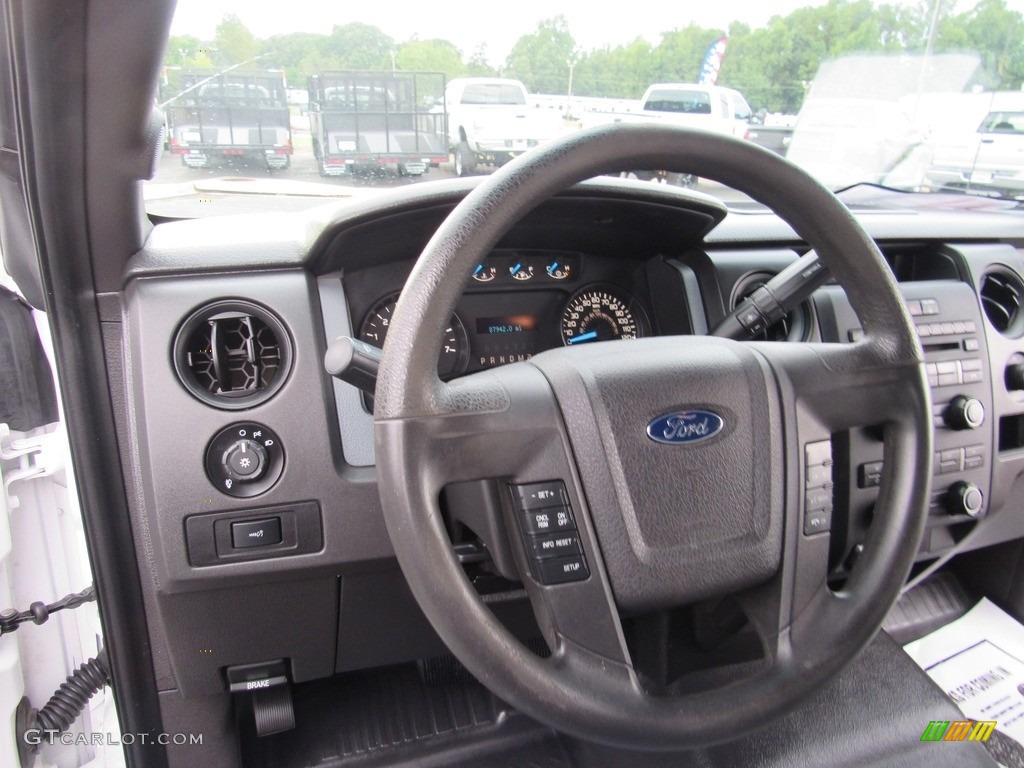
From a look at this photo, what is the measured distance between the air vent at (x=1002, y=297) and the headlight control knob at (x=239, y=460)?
5.33 feet

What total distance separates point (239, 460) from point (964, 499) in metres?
1.42

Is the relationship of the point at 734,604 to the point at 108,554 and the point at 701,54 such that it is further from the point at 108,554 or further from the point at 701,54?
the point at 701,54

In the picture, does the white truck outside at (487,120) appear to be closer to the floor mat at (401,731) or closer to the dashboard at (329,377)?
the dashboard at (329,377)

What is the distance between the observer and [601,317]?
61.6 inches

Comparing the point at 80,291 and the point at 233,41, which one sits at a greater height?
the point at 233,41

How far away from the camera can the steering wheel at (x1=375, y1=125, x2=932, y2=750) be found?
835 mm

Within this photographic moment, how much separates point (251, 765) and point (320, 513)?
642 mm

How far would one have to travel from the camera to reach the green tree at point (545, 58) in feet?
5.33

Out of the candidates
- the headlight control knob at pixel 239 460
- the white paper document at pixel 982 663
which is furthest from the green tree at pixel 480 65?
the white paper document at pixel 982 663

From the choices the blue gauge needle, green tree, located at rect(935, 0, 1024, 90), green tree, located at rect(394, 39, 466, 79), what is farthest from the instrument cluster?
green tree, located at rect(935, 0, 1024, 90)

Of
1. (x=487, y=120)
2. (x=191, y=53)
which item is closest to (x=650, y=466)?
(x=487, y=120)

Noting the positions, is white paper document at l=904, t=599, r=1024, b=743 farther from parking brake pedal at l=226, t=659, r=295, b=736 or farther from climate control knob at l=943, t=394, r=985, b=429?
parking brake pedal at l=226, t=659, r=295, b=736

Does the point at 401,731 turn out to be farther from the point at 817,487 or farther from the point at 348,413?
the point at 817,487

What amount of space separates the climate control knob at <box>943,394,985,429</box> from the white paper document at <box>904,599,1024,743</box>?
1.95 feet
